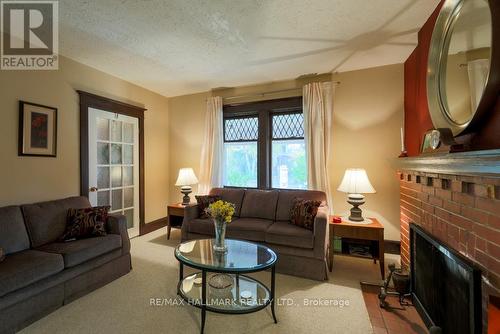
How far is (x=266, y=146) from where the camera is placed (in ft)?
12.7

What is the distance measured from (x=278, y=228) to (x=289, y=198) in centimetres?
63

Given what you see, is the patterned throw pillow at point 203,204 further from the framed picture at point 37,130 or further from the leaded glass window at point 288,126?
the framed picture at point 37,130

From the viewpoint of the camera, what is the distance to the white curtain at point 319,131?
11.1ft

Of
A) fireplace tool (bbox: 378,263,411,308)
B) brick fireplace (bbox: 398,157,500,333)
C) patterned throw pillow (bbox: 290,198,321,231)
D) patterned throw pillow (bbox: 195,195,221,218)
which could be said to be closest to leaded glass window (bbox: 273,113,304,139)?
patterned throw pillow (bbox: 290,198,321,231)

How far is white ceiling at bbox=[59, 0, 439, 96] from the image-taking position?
6.49 ft

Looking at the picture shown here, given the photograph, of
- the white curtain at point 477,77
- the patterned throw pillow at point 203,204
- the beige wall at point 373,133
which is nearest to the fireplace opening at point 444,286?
the white curtain at point 477,77

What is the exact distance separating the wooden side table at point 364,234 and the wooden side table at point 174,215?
227 centimetres

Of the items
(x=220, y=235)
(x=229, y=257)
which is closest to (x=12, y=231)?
→ (x=220, y=235)

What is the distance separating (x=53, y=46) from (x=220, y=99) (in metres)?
2.23

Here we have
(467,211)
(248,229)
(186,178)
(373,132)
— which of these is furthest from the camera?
(186,178)

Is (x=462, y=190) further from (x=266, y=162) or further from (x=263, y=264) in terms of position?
(x=266, y=162)

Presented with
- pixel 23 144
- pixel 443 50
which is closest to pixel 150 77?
pixel 23 144

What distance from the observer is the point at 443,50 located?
1739 mm

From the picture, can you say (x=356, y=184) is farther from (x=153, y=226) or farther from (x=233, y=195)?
(x=153, y=226)
